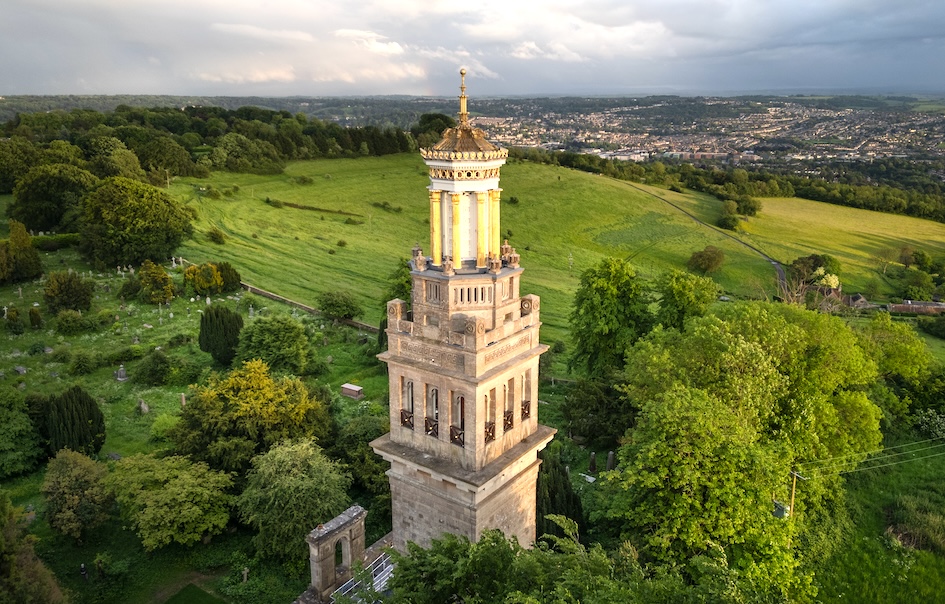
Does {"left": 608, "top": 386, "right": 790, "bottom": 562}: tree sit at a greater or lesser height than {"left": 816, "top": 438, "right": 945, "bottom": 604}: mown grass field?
greater

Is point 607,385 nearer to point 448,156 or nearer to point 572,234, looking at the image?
point 448,156

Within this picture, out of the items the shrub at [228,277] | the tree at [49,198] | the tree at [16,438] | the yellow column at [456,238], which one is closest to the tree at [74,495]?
the tree at [16,438]

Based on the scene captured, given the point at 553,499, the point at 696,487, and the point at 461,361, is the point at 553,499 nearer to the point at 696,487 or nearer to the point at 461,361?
the point at 696,487

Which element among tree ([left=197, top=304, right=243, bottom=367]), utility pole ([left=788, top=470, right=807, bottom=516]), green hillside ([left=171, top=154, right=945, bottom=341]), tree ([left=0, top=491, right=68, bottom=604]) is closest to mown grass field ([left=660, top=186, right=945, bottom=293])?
green hillside ([left=171, top=154, right=945, bottom=341])

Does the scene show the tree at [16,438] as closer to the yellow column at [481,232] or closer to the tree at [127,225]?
the yellow column at [481,232]

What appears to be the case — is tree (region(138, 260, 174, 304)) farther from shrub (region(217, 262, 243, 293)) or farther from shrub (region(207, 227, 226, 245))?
shrub (region(207, 227, 226, 245))
